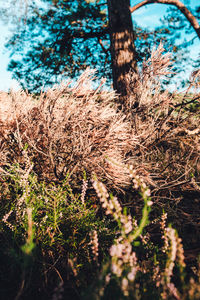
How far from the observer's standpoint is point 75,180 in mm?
2432

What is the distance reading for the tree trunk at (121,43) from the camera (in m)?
3.72

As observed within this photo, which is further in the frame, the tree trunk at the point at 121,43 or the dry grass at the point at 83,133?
the tree trunk at the point at 121,43

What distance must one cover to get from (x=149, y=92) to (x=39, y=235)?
7.21ft

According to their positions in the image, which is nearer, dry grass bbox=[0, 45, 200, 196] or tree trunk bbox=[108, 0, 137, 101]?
dry grass bbox=[0, 45, 200, 196]

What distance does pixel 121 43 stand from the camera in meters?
3.89

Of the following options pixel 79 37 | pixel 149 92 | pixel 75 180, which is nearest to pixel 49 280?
pixel 75 180

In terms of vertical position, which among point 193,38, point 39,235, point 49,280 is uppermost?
point 193,38

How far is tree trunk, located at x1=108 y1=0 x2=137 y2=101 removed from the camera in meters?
3.72

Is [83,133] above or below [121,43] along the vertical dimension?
below

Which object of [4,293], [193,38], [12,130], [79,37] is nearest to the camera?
[4,293]

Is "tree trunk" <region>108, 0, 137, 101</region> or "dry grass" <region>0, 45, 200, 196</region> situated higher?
"tree trunk" <region>108, 0, 137, 101</region>

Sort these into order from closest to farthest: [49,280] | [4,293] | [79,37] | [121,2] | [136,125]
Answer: [4,293], [49,280], [136,125], [121,2], [79,37]

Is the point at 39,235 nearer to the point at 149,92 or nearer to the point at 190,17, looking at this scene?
the point at 149,92

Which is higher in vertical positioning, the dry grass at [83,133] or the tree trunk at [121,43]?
the tree trunk at [121,43]
